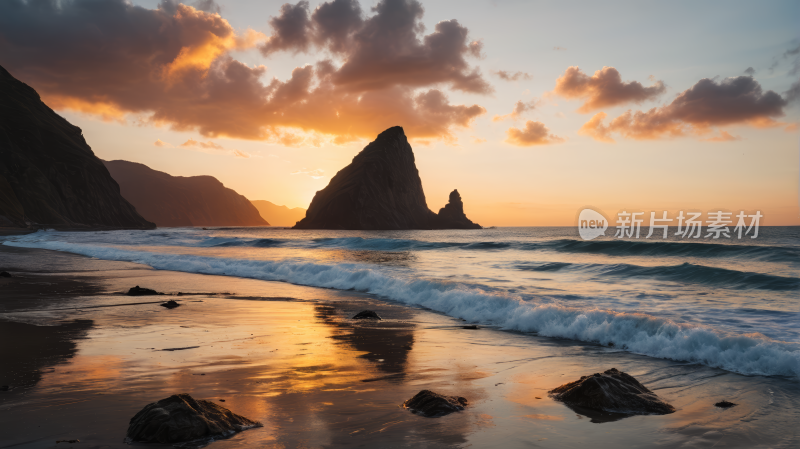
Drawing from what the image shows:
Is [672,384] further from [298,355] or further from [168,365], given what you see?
[168,365]

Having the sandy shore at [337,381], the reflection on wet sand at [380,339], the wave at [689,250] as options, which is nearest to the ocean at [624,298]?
the wave at [689,250]

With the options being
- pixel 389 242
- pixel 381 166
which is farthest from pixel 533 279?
pixel 381 166

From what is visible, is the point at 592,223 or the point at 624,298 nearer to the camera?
the point at 624,298

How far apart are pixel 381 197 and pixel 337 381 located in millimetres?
161837

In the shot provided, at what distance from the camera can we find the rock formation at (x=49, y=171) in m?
93.0

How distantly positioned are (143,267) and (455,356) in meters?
21.8

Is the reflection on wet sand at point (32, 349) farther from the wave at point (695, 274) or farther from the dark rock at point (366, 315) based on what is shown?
the wave at point (695, 274)

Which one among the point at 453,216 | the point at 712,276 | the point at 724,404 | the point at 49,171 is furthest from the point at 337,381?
the point at 453,216

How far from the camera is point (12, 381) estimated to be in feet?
17.9

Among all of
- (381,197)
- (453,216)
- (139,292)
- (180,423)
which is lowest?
(139,292)

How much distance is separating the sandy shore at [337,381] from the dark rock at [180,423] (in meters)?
0.14

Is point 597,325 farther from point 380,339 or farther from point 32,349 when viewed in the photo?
point 32,349

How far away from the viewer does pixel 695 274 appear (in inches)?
748

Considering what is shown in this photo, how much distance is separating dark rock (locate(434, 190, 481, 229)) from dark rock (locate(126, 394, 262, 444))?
7301 inches
